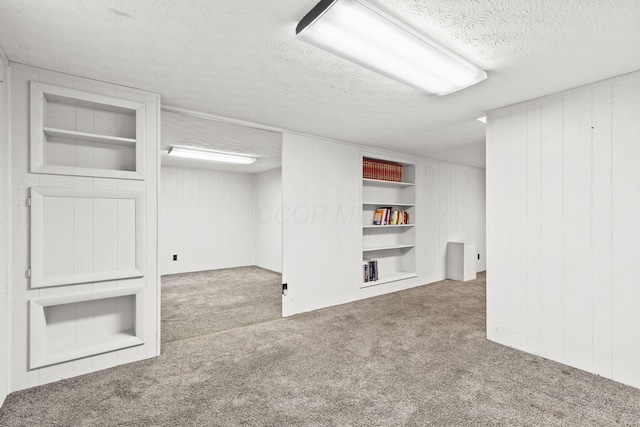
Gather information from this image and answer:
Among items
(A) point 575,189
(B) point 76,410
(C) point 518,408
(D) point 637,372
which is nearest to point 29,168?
(B) point 76,410

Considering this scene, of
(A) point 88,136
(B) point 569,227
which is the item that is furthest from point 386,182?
(A) point 88,136

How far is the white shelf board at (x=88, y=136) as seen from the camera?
88.7 inches

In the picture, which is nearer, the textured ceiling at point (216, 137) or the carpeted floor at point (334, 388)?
the carpeted floor at point (334, 388)

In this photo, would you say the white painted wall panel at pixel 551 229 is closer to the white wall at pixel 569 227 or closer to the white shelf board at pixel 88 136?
the white wall at pixel 569 227

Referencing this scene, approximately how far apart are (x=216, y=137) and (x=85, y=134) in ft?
6.23

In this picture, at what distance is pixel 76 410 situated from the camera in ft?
6.31

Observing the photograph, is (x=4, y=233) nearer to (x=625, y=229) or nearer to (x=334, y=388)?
(x=334, y=388)

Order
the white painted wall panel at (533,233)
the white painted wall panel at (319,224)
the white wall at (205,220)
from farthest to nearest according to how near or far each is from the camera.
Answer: the white wall at (205,220)
the white painted wall panel at (319,224)
the white painted wall panel at (533,233)

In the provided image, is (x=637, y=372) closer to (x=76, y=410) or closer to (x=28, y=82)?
(x=76, y=410)

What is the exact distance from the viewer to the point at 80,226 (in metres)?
2.37

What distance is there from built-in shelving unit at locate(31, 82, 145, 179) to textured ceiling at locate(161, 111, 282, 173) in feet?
1.80

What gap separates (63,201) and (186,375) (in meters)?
1.61

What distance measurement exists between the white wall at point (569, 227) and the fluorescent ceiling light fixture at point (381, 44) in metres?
0.97

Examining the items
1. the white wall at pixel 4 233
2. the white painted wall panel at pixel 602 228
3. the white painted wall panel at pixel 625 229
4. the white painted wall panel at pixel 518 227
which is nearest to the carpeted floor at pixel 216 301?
the white wall at pixel 4 233
